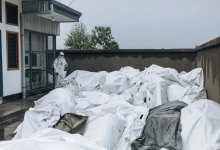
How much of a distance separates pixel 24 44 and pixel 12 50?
57cm

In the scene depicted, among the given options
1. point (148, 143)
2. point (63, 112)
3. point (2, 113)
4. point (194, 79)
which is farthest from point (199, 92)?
point (2, 113)

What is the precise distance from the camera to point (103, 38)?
27.4 m

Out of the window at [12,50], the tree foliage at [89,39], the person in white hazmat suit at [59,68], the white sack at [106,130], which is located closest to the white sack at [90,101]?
the white sack at [106,130]

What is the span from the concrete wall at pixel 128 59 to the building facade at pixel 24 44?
6.59 ft

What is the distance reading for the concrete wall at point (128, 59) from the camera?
32.0ft

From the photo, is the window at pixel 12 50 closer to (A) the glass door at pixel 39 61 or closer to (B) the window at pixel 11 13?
(B) the window at pixel 11 13

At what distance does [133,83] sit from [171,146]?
4.24 m

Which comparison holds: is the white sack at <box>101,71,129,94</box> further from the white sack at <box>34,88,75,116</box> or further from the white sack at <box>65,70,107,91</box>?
the white sack at <box>34,88,75,116</box>

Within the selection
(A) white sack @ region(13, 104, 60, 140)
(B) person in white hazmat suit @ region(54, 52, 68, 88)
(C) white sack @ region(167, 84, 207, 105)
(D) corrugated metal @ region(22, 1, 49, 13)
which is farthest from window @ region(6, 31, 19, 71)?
(C) white sack @ region(167, 84, 207, 105)

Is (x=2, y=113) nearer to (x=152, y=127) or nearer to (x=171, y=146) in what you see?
(x=152, y=127)

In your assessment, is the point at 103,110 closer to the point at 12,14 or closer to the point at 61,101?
the point at 61,101

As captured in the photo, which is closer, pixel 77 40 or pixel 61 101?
pixel 61 101

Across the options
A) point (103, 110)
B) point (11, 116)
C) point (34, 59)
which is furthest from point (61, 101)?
point (34, 59)

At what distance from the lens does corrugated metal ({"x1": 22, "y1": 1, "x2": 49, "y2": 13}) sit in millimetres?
6688
